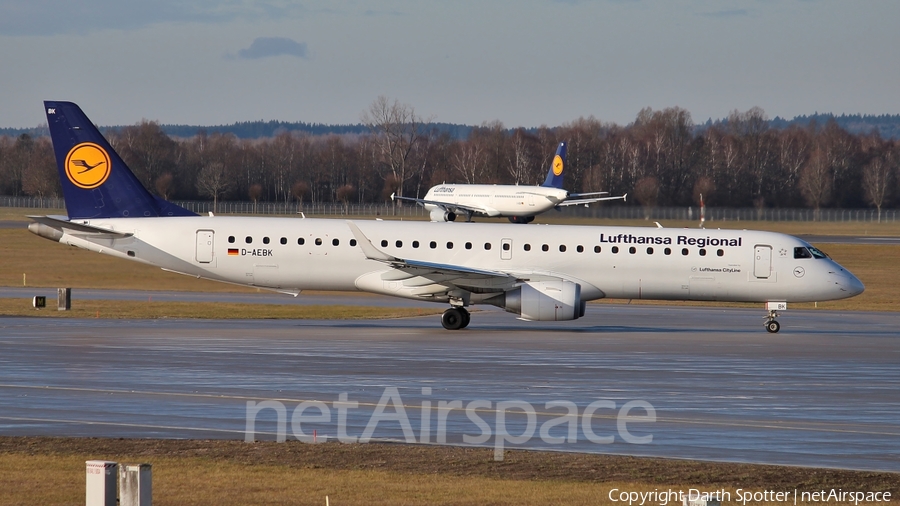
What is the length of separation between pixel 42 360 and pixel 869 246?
60.9 meters

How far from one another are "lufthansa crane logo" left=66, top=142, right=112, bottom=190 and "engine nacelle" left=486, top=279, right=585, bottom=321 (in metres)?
13.1

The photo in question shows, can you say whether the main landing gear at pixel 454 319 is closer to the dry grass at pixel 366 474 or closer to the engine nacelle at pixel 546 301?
the engine nacelle at pixel 546 301

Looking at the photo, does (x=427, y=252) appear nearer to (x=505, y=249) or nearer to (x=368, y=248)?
(x=368, y=248)

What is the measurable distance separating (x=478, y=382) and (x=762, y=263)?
14857 mm

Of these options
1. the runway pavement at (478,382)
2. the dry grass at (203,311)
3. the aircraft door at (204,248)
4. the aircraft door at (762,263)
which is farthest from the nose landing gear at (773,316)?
the aircraft door at (204,248)

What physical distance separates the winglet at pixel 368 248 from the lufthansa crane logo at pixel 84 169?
25.7 ft

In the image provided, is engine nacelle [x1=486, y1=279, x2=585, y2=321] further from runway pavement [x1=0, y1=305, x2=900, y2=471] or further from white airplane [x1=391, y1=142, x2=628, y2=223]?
white airplane [x1=391, y1=142, x2=628, y2=223]

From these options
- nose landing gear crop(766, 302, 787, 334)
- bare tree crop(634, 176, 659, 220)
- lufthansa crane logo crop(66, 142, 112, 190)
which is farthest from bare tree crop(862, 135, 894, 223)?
lufthansa crane logo crop(66, 142, 112, 190)

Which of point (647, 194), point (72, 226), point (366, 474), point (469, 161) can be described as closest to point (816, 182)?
point (647, 194)

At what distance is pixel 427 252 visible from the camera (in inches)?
1257

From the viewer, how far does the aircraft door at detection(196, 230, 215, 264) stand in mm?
31781

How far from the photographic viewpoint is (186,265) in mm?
32031

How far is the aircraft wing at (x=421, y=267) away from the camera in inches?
1164

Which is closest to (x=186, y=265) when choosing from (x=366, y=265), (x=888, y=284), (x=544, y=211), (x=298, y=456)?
(x=366, y=265)
